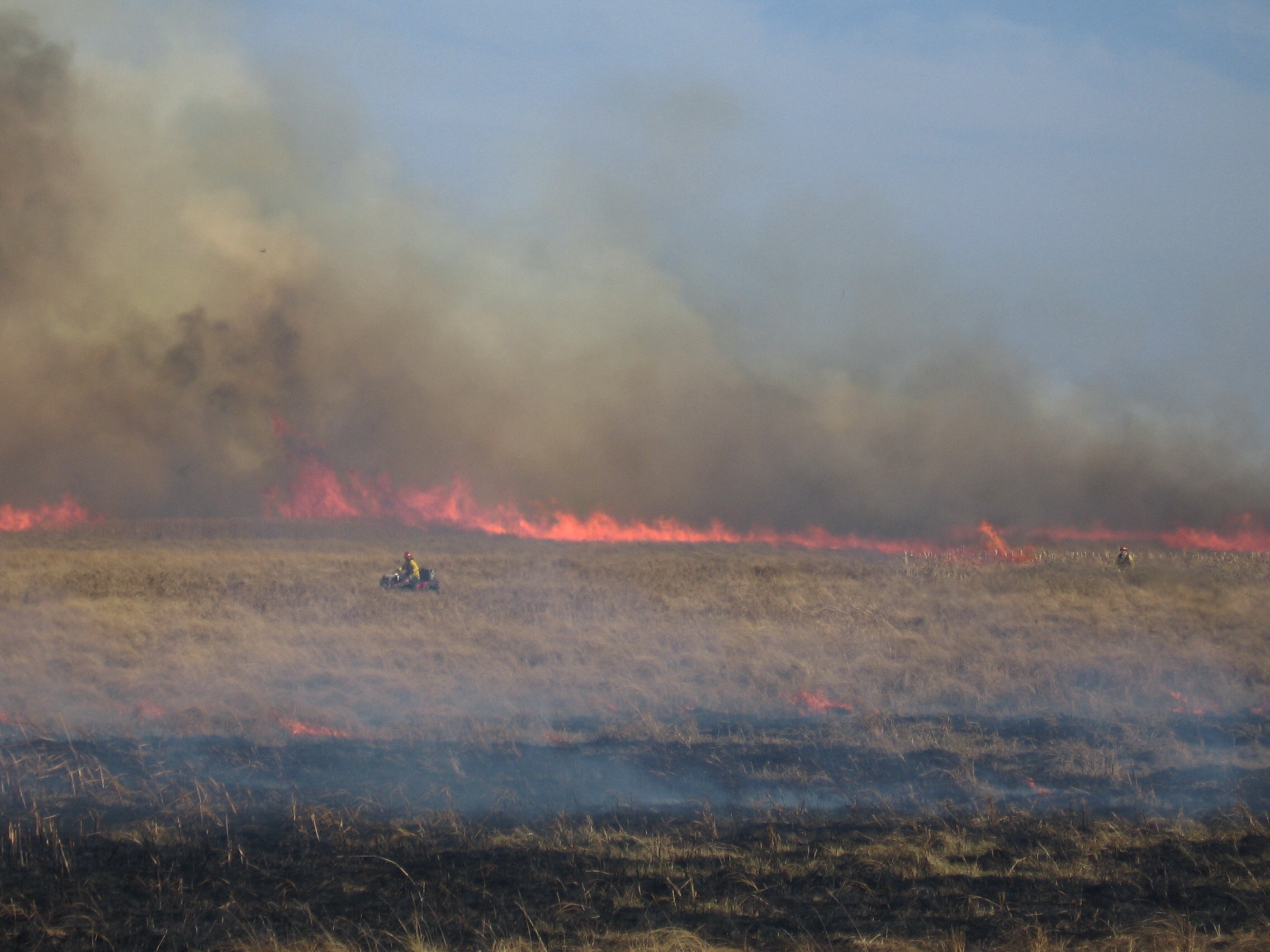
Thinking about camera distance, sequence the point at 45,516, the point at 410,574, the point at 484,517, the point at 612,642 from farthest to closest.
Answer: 1. the point at 484,517
2. the point at 45,516
3. the point at 410,574
4. the point at 612,642

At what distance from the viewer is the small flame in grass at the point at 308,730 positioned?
44.4ft

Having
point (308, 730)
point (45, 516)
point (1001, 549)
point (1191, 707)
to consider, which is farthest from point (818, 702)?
point (45, 516)

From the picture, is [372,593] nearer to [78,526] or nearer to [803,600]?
[803,600]

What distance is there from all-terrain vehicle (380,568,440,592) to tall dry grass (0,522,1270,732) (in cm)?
62

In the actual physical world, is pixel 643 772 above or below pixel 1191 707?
below

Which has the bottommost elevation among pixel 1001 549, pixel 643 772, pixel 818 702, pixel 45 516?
pixel 643 772

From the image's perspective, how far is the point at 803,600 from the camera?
25.0 meters

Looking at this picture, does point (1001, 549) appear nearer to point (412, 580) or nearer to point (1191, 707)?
point (412, 580)

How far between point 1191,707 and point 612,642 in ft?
31.9

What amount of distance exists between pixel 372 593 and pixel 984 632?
1502 cm

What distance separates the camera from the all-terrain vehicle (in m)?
27.2

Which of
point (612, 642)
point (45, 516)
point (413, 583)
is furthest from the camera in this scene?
point (45, 516)

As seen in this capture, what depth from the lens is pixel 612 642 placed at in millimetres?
19547

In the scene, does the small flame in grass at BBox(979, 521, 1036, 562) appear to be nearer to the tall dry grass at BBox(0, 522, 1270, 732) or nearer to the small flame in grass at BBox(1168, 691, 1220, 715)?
the tall dry grass at BBox(0, 522, 1270, 732)
